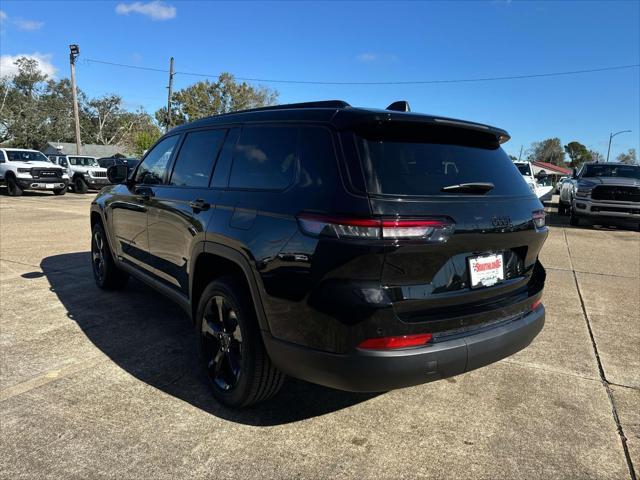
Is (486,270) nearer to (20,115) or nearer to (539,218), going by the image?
(539,218)

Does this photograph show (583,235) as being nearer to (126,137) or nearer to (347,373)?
(347,373)

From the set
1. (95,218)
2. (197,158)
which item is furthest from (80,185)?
(197,158)

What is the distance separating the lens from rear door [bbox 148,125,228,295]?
320 centimetres

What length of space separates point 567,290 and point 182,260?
486cm

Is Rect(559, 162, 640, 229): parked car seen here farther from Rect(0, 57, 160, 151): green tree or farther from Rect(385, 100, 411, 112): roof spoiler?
Rect(0, 57, 160, 151): green tree

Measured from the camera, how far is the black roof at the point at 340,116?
7.75 ft

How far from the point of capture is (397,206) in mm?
2168

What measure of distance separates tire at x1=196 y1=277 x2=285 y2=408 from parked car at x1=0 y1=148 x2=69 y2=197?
20.4 metres

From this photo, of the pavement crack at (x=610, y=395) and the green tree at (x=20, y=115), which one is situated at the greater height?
the green tree at (x=20, y=115)

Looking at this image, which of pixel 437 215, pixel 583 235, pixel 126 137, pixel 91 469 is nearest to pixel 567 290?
pixel 437 215

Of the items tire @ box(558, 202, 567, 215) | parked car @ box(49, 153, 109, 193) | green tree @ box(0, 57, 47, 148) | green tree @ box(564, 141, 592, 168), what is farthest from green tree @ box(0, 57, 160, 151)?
green tree @ box(564, 141, 592, 168)

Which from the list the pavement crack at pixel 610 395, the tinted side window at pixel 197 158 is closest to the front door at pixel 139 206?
the tinted side window at pixel 197 158

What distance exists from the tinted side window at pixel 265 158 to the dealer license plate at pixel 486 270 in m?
1.06

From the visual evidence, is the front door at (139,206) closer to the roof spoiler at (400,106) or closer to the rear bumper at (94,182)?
the roof spoiler at (400,106)
